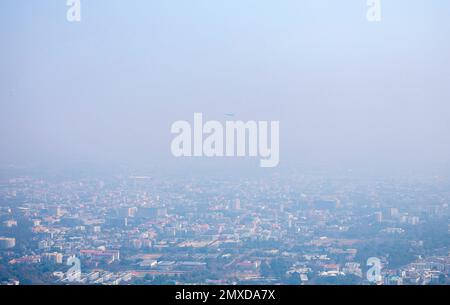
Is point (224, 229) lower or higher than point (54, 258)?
higher

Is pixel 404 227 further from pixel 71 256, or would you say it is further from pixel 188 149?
pixel 71 256
